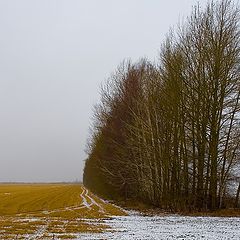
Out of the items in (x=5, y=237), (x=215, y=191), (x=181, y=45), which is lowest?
(x=5, y=237)

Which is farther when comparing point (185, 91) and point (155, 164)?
point (155, 164)

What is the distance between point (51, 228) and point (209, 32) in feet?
72.3

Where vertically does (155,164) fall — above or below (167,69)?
below

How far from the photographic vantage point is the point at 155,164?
134 ft

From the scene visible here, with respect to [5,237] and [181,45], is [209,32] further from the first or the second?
[5,237]

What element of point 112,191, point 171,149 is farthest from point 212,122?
point 112,191

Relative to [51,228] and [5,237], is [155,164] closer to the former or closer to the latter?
[51,228]

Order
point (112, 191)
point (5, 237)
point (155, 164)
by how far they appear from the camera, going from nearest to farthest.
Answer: point (5, 237) → point (155, 164) → point (112, 191)

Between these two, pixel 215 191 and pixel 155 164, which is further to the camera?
pixel 155 164

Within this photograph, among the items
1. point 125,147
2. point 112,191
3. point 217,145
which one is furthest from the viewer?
point 112,191

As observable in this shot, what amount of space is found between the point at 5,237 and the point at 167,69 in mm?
23207

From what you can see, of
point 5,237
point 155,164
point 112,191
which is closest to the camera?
point 5,237

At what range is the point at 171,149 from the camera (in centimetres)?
3847

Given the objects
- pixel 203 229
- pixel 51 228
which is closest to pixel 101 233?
pixel 51 228
